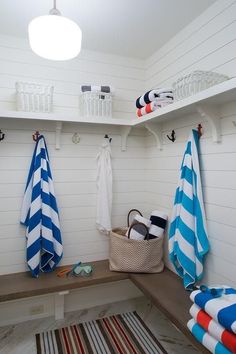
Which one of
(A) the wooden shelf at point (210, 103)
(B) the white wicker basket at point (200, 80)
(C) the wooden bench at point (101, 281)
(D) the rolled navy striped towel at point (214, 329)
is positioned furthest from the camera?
(C) the wooden bench at point (101, 281)

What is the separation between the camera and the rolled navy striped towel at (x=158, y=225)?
2.07 m

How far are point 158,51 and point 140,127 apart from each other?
65 centimetres

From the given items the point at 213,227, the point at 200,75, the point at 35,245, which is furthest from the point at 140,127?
the point at 35,245

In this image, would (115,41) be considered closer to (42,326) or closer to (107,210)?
(107,210)

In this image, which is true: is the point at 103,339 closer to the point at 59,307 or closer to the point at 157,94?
the point at 59,307

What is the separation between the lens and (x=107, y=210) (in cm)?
224

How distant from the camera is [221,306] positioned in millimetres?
1155

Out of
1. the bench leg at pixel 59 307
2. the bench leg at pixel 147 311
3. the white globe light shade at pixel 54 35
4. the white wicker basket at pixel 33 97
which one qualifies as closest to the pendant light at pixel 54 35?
the white globe light shade at pixel 54 35

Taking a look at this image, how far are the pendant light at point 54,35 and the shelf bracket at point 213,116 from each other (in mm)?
775

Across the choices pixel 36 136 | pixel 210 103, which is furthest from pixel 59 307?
pixel 210 103

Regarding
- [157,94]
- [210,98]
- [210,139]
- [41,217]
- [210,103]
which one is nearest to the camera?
[210,98]

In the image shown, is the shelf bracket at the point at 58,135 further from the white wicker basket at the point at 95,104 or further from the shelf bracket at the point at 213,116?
the shelf bracket at the point at 213,116

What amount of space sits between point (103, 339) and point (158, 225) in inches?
36.3

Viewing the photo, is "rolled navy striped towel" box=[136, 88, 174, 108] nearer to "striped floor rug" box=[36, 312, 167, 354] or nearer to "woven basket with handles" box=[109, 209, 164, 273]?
"woven basket with handles" box=[109, 209, 164, 273]
